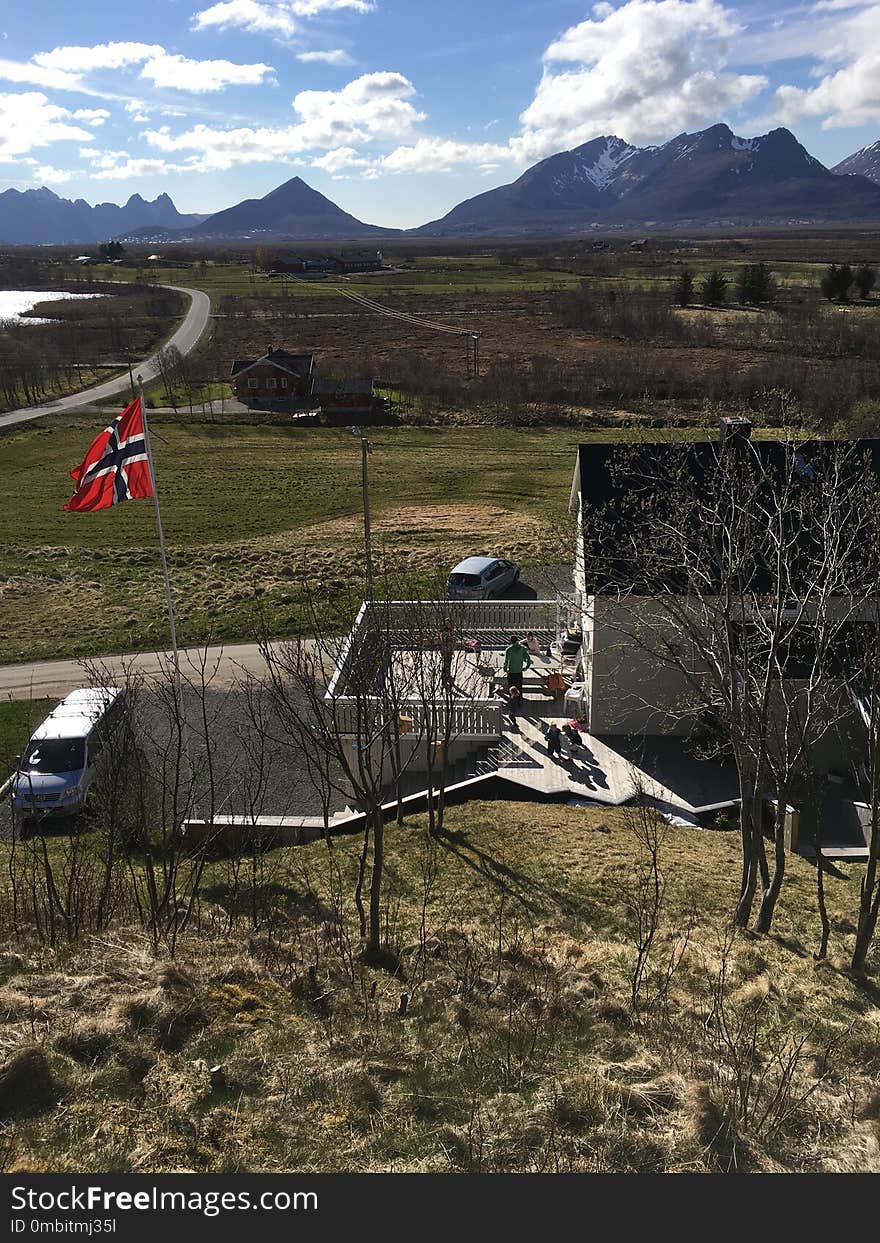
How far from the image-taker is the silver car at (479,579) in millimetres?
25812

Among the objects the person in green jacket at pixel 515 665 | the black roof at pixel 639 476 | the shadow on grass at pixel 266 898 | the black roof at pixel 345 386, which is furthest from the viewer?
the black roof at pixel 345 386

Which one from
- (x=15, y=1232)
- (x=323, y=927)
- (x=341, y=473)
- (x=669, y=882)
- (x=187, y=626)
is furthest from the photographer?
(x=341, y=473)

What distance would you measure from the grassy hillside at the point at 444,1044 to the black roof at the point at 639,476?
7.52m

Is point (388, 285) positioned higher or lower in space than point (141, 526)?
higher

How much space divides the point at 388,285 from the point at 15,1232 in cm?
16635

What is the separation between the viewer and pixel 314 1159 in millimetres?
6332

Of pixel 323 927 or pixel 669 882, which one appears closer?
pixel 323 927

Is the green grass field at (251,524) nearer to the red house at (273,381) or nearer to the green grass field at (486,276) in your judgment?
the red house at (273,381)

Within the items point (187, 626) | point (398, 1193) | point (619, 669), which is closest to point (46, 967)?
point (398, 1193)

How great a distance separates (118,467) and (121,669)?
735cm

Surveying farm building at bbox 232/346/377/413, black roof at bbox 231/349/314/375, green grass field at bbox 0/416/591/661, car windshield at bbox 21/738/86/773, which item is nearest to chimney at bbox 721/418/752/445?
green grass field at bbox 0/416/591/661

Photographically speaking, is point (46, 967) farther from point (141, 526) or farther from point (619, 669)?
point (141, 526)

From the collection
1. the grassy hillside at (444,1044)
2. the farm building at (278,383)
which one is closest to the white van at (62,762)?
the grassy hillside at (444,1044)

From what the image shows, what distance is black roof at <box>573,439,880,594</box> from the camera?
16641 millimetres
